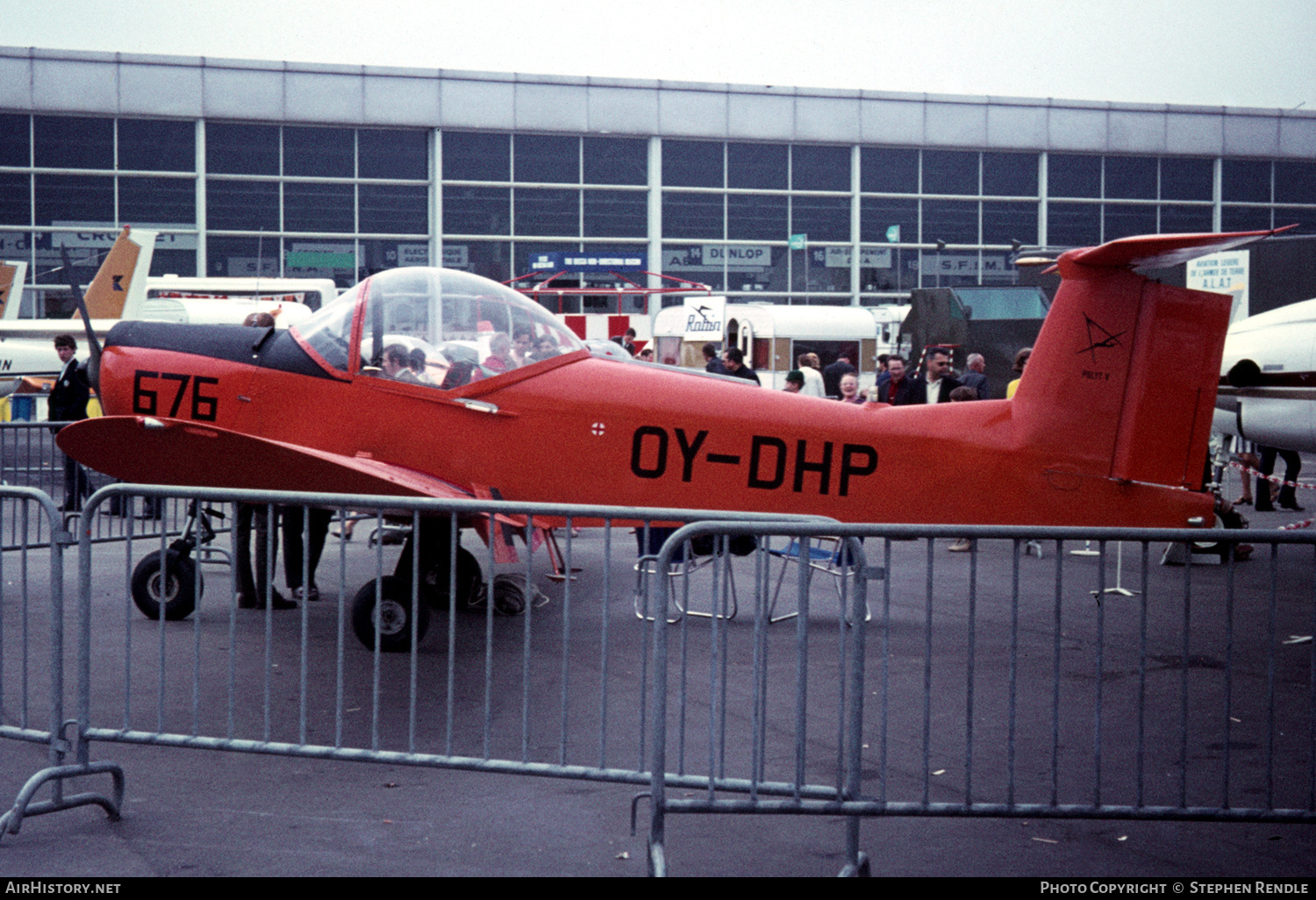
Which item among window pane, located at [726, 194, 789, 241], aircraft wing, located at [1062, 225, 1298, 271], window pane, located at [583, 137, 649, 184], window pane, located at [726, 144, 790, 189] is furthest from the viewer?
window pane, located at [726, 194, 789, 241]

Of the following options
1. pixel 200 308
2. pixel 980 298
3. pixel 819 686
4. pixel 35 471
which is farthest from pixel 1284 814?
pixel 200 308

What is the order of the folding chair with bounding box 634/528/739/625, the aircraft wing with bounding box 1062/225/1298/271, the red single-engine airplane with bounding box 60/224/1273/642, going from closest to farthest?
the folding chair with bounding box 634/528/739/625
the aircraft wing with bounding box 1062/225/1298/271
the red single-engine airplane with bounding box 60/224/1273/642

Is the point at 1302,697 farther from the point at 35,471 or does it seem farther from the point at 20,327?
the point at 20,327

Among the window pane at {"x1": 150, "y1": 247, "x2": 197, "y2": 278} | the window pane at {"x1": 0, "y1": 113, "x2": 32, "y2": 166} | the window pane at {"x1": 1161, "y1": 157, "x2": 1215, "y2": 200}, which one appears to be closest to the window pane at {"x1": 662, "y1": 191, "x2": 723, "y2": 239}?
the window pane at {"x1": 150, "y1": 247, "x2": 197, "y2": 278}

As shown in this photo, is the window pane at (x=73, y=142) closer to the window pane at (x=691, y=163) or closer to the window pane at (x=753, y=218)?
the window pane at (x=691, y=163)

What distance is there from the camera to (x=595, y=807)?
15.4 ft

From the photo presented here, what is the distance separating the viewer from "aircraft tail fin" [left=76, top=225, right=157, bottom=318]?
2520 centimetres

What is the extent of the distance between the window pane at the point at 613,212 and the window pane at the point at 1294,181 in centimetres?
2048

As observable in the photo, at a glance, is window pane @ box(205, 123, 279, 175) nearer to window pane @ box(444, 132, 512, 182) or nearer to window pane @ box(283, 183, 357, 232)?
window pane @ box(283, 183, 357, 232)

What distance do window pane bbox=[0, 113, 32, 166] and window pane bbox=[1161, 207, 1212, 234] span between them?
33083mm

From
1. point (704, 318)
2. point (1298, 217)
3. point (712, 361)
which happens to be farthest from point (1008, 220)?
point (712, 361)

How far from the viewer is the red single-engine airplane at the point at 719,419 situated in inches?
317

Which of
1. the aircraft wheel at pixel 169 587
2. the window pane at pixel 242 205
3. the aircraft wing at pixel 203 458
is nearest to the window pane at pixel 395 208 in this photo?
the window pane at pixel 242 205

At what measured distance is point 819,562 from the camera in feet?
29.5
